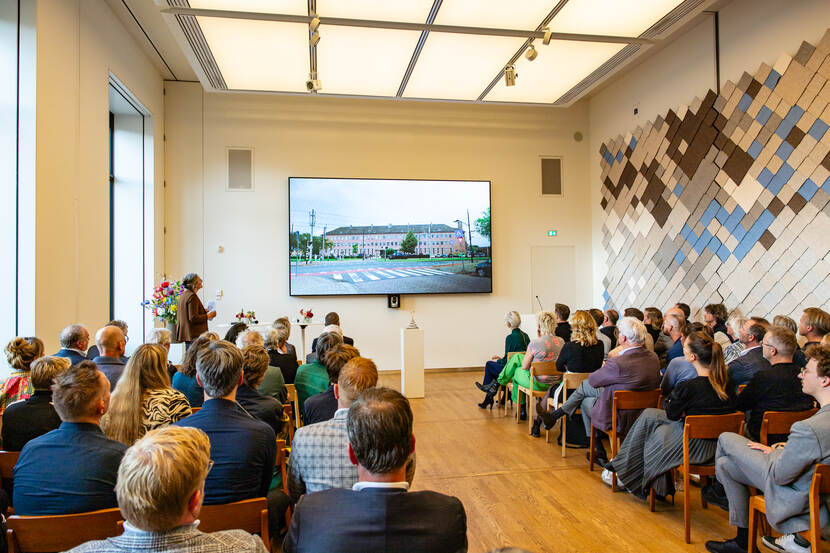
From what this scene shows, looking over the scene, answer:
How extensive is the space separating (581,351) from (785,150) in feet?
10.8

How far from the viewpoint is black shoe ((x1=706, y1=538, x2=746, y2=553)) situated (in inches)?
117

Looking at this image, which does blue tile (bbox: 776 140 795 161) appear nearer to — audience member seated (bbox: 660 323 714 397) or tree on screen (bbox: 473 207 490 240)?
audience member seated (bbox: 660 323 714 397)

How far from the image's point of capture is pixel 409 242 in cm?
938

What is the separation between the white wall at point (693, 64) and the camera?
5840 mm

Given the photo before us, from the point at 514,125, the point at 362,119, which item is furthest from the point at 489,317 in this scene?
A: the point at 362,119

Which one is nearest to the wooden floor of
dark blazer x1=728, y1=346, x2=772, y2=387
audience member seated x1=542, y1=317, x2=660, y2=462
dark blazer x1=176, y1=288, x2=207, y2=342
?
audience member seated x1=542, y1=317, x2=660, y2=462

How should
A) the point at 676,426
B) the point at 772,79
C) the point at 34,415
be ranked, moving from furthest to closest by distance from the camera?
1. the point at 772,79
2. the point at 676,426
3. the point at 34,415

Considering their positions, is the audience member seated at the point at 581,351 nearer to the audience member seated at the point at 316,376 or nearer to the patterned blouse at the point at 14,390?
the audience member seated at the point at 316,376

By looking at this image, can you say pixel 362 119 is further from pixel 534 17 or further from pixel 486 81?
pixel 534 17

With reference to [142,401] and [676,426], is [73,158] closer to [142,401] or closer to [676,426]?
[142,401]

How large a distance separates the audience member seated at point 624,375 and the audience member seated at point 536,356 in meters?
0.96

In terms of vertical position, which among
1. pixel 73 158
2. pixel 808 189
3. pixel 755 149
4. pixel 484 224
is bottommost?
pixel 808 189

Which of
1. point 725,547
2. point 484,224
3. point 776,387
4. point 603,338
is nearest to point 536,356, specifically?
point 603,338

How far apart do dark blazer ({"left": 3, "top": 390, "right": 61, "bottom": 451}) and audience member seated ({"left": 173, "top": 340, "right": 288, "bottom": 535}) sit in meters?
0.86
